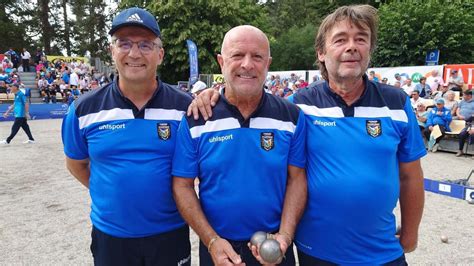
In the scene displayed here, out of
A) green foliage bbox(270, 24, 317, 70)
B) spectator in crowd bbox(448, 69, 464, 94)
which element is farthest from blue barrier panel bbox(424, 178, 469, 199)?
green foliage bbox(270, 24, 317, 70)

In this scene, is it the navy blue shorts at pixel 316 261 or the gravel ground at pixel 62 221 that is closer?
the navy blue shorts at pixel 316 261

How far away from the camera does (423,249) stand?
4.49m

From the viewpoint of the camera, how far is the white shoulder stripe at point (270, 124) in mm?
2290

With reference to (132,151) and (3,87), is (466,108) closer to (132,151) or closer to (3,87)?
(132,151)

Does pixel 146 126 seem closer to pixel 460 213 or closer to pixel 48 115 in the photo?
pixel 460 213

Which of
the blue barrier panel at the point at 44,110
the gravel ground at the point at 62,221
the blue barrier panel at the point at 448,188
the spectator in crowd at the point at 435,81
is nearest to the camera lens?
the gravel ground at the point at 62,221

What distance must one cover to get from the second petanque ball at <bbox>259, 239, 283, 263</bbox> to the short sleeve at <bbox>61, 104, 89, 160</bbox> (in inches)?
58.6

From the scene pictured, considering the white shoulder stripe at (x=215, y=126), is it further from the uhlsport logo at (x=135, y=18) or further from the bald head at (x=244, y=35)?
the uhlsport logo at (x=135, y=18)

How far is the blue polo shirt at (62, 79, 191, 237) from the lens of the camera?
2.40 m

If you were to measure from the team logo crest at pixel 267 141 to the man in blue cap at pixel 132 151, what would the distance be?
0.62 m

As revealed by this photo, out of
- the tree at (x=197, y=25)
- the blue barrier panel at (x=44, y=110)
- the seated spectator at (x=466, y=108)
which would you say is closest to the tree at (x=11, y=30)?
the tree at (x=197, y=25)

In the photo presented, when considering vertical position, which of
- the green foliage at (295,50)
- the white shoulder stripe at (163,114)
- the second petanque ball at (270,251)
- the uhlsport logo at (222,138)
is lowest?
the second petanque ball at (270,251)

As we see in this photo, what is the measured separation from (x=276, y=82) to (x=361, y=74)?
20.3 metres

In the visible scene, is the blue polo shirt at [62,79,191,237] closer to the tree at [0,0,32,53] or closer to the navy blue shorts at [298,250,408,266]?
the navy blue shorts at [298,250,408,266]
